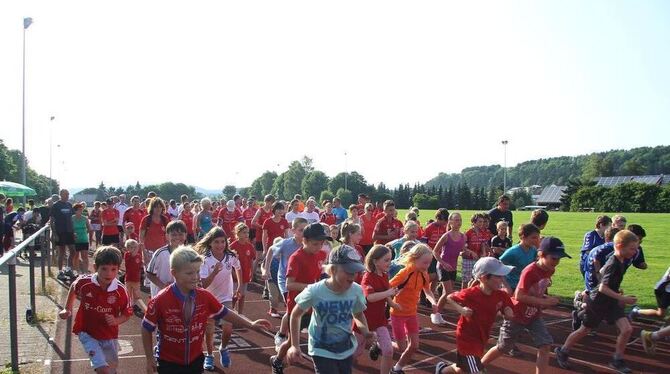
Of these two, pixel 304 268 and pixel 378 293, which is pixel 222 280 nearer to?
pixel 304 268

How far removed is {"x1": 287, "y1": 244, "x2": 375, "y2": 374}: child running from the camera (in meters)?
4.72

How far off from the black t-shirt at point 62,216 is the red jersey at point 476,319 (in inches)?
451

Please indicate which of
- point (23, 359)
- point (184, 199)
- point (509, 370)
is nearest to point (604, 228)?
point (509, 370)

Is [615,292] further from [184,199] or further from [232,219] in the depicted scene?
[184,199]

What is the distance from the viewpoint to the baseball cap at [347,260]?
4707 millimetres

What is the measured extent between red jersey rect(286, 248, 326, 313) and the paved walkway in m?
3.41

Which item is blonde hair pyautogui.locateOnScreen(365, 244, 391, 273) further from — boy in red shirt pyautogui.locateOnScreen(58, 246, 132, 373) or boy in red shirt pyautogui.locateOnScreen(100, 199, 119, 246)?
boy in red shirt pyautogui.locateOnScreen(100, 199, 119, 246)

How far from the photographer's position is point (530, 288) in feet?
21.3

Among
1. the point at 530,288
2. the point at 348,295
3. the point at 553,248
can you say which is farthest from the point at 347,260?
the point at 553,248

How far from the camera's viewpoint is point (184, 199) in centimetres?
1916

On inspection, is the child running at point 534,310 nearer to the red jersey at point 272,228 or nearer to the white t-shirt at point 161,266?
the white t-shirt at point 161,266

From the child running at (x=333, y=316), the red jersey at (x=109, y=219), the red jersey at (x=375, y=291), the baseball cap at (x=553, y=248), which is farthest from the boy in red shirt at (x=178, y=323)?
the red jersey at (x=109, y=219)

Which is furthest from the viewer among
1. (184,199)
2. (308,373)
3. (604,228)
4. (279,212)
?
(184,199)

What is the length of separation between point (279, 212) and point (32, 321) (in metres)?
4.92
